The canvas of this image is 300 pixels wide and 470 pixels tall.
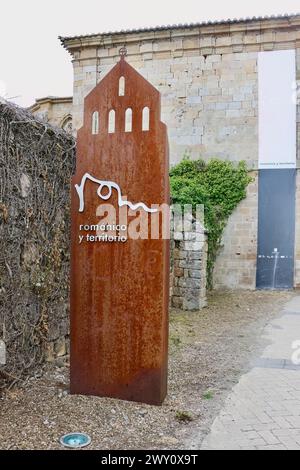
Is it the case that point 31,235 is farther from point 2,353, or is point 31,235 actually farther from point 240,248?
point 240,248

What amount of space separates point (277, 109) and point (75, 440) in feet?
36.7

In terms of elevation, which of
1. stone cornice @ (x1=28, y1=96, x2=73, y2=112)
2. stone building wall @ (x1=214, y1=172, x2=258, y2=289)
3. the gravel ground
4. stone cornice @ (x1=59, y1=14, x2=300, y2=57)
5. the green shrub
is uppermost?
stone cornice @ (x1=59, y1=14, x2=300, y2=57)

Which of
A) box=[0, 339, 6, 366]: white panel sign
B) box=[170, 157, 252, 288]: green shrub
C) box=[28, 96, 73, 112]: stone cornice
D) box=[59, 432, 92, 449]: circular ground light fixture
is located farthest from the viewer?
box=[28, 96, 73, 112]: stone cornice

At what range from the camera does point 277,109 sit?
12.6m

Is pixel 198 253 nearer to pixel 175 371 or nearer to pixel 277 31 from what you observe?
pixel 175 371

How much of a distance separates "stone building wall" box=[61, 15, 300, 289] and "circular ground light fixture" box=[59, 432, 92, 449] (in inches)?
390

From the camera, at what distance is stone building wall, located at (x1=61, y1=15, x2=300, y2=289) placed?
12.7 metres

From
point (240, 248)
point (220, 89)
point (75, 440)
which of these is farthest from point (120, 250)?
point (220, 89)

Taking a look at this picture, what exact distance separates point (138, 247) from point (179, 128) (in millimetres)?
10107

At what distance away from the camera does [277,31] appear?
12602 mm

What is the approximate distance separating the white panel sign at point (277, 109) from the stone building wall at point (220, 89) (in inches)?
7.1

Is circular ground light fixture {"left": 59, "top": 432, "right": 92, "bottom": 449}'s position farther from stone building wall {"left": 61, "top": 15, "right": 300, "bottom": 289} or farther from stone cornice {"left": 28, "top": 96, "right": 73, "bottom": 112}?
stone cornice {"left": 28, "top": 96, "right": 73, "bottom": 112}

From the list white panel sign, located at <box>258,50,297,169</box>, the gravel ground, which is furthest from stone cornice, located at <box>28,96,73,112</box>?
the gravel ground

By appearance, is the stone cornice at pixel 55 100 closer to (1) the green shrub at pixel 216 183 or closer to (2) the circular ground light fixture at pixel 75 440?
(1) the green shrub at pixel 216 183
